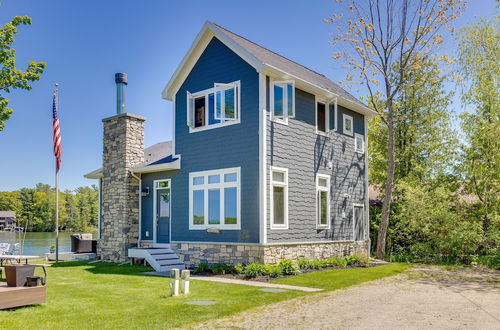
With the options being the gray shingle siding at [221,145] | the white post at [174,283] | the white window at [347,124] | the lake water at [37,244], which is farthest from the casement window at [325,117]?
the lake water at [37,244]

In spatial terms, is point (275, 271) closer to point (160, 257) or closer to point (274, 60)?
point (160, 257)

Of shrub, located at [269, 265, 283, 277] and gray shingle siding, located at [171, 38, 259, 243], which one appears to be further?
gray shingle siding, located at [171, 38, 259, 243]

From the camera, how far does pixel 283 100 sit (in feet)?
42.1

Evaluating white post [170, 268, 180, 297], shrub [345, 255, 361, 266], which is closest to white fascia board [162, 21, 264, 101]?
white post [170, 268, 180, 297]

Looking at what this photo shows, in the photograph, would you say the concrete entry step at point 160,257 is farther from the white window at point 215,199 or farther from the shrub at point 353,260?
the shrub at point 353,260

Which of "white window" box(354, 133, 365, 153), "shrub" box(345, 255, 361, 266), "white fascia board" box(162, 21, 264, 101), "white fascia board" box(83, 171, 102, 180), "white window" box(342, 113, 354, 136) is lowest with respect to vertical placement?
"shrub" box(345, 255, 361, 266)

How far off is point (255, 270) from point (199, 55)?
23.7 feet

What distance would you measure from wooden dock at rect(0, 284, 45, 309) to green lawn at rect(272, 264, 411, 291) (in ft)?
17.5

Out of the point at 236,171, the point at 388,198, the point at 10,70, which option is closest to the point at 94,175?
the point at 236,171

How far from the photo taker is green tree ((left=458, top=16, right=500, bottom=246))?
16.8m

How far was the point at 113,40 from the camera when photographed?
18328 mm

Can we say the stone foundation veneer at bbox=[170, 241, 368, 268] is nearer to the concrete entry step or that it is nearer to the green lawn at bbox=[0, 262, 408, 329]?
the concrete entry step

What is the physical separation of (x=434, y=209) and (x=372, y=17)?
7859 mm

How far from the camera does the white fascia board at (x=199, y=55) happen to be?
12680 millimetres
